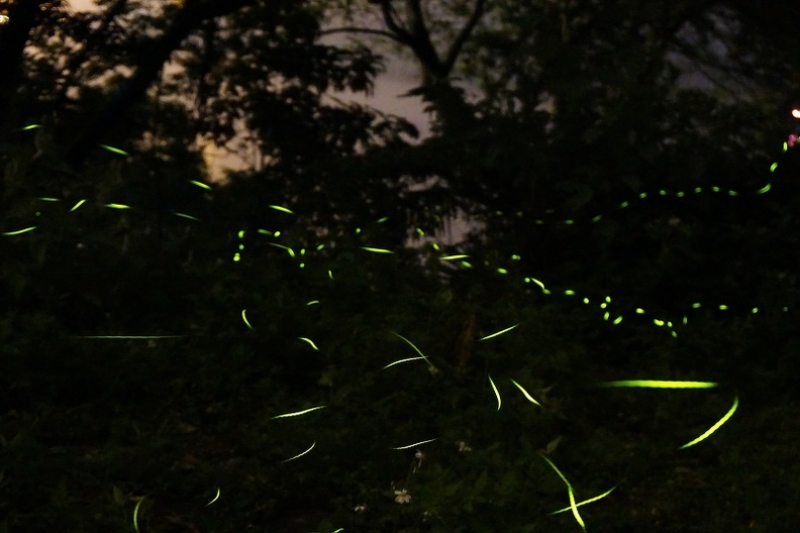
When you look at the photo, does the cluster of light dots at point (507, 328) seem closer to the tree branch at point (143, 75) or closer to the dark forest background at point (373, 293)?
the dark forest background at point (373, 293)

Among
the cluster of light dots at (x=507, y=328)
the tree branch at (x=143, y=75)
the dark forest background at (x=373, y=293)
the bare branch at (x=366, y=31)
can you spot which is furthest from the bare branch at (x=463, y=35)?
the cluster of light dots at (x=507, y=328)

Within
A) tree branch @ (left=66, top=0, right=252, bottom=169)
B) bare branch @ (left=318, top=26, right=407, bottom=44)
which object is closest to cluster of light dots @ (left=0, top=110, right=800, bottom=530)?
tree branch @ (left=66, top=0, right=252, bottom=169)

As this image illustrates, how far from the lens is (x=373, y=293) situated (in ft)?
17.3

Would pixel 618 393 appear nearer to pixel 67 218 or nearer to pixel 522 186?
pixel 522 186

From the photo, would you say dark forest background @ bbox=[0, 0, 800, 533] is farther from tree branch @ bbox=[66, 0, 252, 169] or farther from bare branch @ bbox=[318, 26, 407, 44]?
bare branch @ bbox=[318, 26, 407, 44]

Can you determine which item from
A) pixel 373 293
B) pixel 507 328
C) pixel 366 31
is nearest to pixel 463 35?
pixel 366 31

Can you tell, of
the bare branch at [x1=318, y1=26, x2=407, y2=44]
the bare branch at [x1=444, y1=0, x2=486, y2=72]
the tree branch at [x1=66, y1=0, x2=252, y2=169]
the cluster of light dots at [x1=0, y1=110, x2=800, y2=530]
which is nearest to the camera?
the cluster of light dots at [x1=0, y1=110, x2=800, y2=530]

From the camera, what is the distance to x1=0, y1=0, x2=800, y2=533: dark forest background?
11.7 ft

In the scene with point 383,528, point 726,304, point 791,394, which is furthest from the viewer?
point 726,304

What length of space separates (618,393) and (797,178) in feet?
7.81

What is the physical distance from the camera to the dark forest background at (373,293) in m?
3.57

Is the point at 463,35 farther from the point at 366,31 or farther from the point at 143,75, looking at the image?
the point at 143,75

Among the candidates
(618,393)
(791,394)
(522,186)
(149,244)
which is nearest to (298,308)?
(149,244)

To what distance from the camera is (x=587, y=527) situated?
10.9ft
